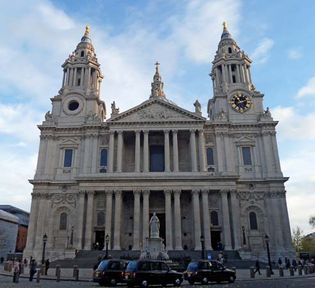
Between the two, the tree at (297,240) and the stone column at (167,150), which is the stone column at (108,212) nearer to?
the stone column at (167,150)

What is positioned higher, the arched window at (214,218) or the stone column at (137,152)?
the stone column at (137,152)

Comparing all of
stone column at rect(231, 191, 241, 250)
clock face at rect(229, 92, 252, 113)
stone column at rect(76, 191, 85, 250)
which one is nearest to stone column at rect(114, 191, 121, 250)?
stone column at rect(76, 191, 85, 250)

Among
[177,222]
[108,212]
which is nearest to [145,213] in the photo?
[177,222]

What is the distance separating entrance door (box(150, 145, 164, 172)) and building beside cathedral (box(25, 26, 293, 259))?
15 centimetres

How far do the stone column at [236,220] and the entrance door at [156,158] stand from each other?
39.5 ft

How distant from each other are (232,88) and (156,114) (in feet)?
45.3

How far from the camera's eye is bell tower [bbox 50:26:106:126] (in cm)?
5353

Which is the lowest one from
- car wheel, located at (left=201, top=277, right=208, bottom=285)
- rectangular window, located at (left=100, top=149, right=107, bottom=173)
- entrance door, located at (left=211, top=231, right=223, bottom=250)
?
car wheel, located at (left=201, top=277, right=208, bottom=285)

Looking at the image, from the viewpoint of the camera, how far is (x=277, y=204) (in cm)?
4547

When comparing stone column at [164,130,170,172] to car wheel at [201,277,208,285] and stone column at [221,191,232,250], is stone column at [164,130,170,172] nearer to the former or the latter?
stone column at [221,191,232,250]

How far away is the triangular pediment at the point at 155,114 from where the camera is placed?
49688 millimetres

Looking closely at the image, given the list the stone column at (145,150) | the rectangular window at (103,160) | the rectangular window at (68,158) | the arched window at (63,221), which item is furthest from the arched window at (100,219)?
the rectangular window at (68,158)

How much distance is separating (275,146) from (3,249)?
50534 millimetres

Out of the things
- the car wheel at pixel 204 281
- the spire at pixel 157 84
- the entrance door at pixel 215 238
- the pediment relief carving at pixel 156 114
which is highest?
the spire at pixel 157 84
